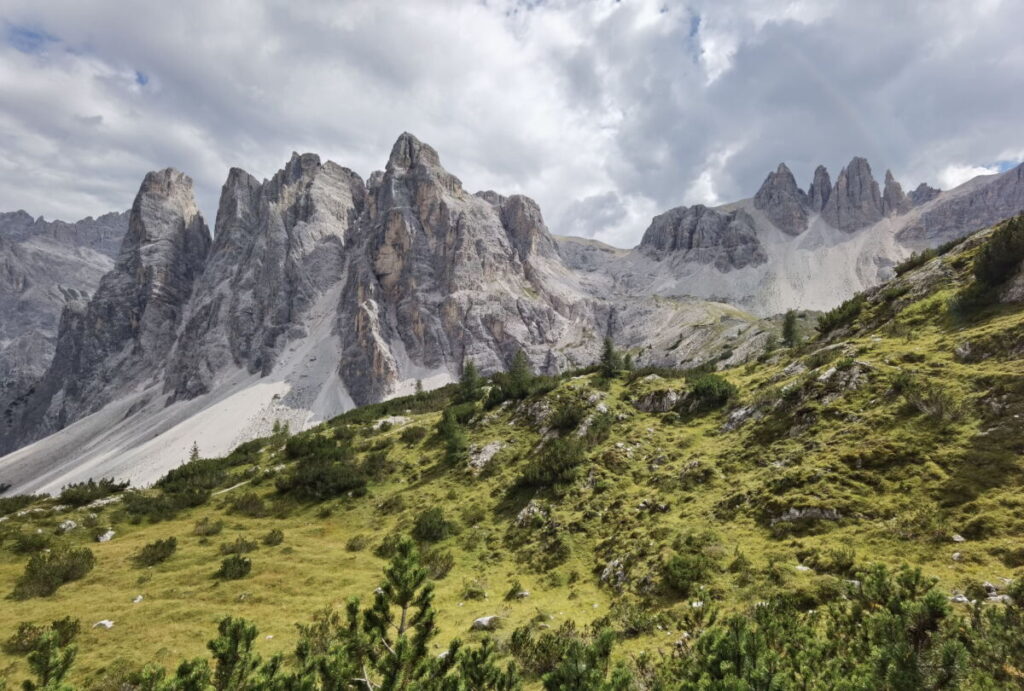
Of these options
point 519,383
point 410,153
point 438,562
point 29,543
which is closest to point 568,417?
point 519,383

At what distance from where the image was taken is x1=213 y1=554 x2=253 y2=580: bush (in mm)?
17719

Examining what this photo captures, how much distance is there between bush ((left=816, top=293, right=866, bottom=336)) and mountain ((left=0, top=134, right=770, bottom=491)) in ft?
288

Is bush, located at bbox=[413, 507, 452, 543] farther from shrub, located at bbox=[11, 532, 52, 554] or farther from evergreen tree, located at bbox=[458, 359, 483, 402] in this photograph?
evergreen tree, located at bbox=[458, 359, 483, 402]

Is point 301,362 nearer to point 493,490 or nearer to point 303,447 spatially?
point 303,447

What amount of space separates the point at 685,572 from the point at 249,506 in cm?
2691

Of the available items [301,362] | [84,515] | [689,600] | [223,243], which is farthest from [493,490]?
[223,243]

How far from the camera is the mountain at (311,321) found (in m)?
132

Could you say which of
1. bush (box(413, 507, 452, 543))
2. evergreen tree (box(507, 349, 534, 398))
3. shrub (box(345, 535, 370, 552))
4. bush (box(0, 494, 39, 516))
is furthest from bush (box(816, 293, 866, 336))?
bush (box(0, 494, 39, 516))

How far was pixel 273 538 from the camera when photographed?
22.2 metres

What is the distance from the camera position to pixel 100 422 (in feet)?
474

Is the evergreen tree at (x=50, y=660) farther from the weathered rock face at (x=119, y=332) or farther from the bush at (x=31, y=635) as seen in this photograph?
the weathered rock face at (x=119, y=332)

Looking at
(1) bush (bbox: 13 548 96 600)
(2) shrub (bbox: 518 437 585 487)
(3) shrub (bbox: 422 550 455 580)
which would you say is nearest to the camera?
(1) bush (bbox: 13 548 96 600)

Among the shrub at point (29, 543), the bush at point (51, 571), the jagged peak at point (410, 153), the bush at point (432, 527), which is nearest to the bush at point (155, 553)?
the bush at point (51, 571)

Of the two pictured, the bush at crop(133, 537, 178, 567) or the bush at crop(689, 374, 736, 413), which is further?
the bush at crop(689, 374, 736, 413)
